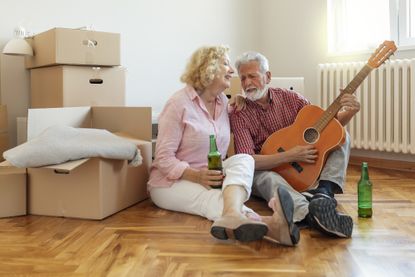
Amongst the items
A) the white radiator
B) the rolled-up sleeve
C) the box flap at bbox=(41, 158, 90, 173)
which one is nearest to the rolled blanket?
the box flap at bbox=(41, 158, 90, 173)

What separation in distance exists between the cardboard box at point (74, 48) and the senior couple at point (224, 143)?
2.12ft

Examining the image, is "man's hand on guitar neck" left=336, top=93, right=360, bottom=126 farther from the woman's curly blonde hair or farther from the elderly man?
the woman's curly blonde hair

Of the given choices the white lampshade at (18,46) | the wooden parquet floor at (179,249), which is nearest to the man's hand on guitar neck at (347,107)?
the wooden parquet floor at (179,249)

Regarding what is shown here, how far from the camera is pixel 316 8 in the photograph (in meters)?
3.98

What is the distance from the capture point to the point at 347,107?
7.56 ft

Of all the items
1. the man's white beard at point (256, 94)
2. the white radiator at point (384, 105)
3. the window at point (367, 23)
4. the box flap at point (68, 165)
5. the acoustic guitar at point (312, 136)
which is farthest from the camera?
the window at point (367, 23)

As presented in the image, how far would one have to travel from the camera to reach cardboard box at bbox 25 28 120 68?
256 centimetres

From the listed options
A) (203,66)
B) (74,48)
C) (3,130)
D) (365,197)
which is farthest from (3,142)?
(365,197)

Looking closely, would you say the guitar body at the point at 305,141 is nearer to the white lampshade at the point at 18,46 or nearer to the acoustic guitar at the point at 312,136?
the acoustic guitar at the point at 312,136

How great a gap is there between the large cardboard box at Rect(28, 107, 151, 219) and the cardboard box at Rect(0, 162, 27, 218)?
34 millimetres

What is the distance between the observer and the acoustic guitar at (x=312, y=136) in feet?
7.25

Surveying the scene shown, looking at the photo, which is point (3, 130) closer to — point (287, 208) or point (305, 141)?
point (305, 141)

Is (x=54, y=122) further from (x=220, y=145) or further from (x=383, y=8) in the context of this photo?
(x=383, y=8)

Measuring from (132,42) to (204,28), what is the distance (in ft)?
2.35
